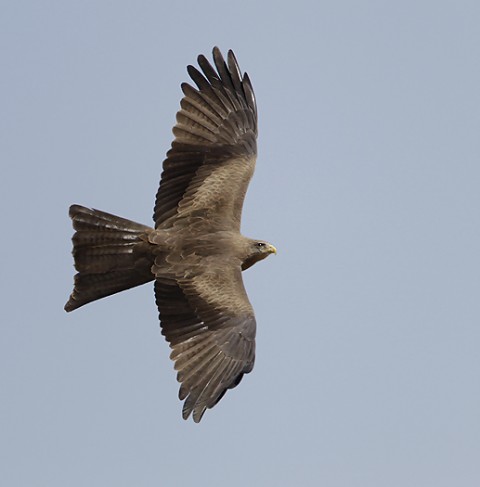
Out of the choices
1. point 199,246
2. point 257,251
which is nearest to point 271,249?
point 257,251

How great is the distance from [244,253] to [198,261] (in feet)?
2.44

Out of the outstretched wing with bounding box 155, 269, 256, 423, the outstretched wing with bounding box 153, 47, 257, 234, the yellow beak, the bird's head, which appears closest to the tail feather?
the outstretched wing with bounding box 155, 269, 256, 423

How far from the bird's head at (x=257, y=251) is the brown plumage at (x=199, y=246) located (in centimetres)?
1

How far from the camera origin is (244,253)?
58.4 feet

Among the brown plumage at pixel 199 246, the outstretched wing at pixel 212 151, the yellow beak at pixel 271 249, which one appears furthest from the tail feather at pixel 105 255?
the yellow beak at pixel 271 249

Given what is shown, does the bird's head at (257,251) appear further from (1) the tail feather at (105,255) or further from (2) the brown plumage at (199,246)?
(1) the tail feather at (105,255)

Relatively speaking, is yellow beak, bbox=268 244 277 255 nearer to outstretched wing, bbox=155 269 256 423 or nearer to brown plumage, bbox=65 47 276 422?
brown plumage, bbox=65 47 276 422

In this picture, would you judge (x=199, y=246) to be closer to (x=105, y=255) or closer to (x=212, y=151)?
(x=105, y=255)

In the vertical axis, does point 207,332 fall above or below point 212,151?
below

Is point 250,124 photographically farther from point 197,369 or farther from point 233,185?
point 197,369

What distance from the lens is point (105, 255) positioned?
1744 centimetres

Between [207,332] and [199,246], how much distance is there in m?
1.33

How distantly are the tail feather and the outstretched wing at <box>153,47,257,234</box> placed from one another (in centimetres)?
66

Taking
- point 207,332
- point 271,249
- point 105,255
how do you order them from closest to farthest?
1. point 207,332
2. point 105,255
3. point 271,249
